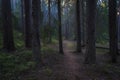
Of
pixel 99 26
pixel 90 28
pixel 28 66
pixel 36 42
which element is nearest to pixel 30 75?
pixel 28 66

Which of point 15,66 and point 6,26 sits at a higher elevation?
point 6,26

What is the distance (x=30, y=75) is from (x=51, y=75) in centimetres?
86

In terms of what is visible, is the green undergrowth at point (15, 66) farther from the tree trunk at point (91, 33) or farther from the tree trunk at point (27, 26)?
the tree trunk at point (27, 26)

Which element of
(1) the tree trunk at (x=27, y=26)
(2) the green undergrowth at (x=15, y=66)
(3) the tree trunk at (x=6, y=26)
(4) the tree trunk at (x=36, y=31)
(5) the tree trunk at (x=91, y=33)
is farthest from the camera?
(1) the tree trunk at (x=27, y=26)

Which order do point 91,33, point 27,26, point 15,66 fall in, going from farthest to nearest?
point 27,26
point 91,33
point 15,66

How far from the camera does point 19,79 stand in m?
9.72

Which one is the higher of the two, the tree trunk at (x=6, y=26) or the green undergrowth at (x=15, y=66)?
the tree trunk at (x=6, y=26)

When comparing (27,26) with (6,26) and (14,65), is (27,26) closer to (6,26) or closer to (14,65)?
(6,26)

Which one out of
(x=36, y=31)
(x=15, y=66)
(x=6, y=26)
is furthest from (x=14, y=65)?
(x=6, y=26)

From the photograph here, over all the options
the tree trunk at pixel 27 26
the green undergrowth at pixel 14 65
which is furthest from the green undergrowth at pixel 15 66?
the tree trunk at pixel 27 26

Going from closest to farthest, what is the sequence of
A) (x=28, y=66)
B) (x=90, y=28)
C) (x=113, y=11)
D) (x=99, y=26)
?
(x=28, y=66)
(x=90, y=28)
(x=113, y=11)
(x=99, y=26)

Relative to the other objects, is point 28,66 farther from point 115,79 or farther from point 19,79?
point 115,79

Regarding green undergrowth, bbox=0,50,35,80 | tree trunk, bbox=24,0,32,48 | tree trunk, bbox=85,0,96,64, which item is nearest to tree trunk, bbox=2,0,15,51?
green undergrowth, bbox=0,50,35,80

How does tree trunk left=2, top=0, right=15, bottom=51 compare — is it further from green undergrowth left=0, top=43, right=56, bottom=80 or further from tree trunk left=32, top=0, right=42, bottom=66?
tree trunk left=32, top=0, right=42, bottom=66
